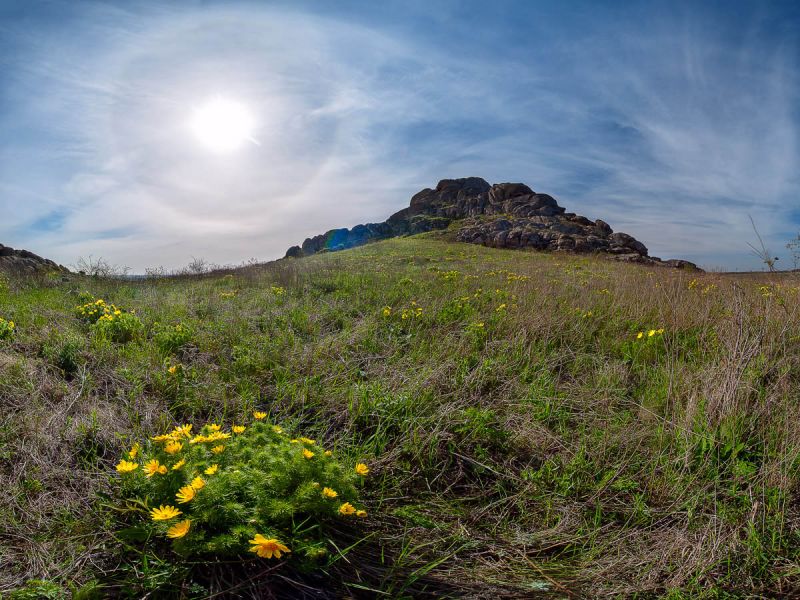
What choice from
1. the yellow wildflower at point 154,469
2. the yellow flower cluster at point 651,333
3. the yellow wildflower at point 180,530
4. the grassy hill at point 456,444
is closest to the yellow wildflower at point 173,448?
the yellow wildflower at point 154,469

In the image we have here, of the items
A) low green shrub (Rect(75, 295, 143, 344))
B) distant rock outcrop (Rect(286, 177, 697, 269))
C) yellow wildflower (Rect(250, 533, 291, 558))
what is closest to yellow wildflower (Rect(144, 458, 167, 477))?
yellow wildflower (Rect(250, 533, 291, 558))

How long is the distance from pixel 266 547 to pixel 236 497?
343 millimetres

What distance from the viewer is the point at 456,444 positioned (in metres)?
2.95

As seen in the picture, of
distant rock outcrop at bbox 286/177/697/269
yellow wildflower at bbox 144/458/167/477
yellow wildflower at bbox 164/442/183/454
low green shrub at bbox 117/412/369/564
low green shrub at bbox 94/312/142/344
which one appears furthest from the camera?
distant rock outcrop at bbox 286/177/697/269

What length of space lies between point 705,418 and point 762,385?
2.91ft

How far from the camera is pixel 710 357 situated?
427 centimetres

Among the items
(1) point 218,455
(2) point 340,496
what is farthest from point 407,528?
(1) point 218,455

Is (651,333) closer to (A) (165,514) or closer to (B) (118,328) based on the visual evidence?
(A) (165,514)

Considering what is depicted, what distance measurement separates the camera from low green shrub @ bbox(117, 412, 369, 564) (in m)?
1.65

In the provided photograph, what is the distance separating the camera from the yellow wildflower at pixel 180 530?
61.5 inches

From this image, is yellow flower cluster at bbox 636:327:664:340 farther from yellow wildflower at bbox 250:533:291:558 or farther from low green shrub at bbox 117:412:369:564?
yellow wildflower at bbox 250:533:291:558

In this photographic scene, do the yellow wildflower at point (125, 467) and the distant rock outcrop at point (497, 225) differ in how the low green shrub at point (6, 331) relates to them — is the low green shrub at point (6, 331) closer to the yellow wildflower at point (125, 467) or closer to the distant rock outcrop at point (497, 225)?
the yellow wildflower at point (125, 467)

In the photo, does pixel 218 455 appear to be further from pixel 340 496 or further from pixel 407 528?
pixel 407 528

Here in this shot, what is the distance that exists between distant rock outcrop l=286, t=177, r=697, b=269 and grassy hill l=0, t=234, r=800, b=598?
23632 mm
